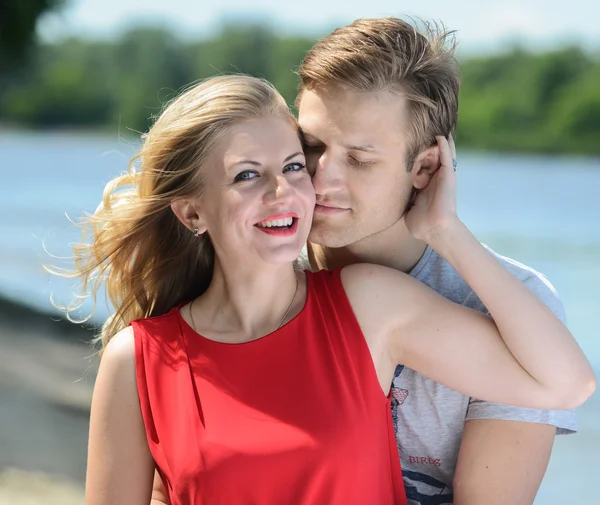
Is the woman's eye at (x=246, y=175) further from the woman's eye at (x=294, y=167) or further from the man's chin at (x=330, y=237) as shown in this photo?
the man's chin at (x=330, y=237)

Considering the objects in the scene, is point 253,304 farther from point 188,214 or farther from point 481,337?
point 481,337

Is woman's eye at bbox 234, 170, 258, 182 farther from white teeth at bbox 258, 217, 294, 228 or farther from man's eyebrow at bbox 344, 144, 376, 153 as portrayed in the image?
man's eyebrow at bbox 344, 144, 376, 153

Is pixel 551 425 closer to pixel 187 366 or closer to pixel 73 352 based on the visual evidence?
pixel 187 366

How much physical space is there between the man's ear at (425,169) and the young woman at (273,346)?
0.05 metres

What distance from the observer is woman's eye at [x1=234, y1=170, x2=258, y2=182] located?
2.28 meters

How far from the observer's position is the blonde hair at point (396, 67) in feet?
7.92

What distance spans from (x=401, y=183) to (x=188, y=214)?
0.57m

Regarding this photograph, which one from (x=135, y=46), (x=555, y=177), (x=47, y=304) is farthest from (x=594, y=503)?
(x=135, y=46)

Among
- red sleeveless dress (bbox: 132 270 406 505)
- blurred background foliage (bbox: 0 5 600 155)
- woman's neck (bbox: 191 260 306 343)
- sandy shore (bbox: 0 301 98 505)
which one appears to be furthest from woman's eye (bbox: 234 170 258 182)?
blurred background foliage (bbox: 0 5 600 155)

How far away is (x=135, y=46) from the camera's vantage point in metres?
34.9

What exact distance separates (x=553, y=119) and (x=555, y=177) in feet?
11.4

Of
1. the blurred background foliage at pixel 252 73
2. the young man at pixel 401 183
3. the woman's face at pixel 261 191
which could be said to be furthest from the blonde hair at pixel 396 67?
the blurred background foliage at pixel 252 73

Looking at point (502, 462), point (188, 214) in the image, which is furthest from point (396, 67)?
point (502, 462)

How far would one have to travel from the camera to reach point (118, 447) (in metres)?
2.29
